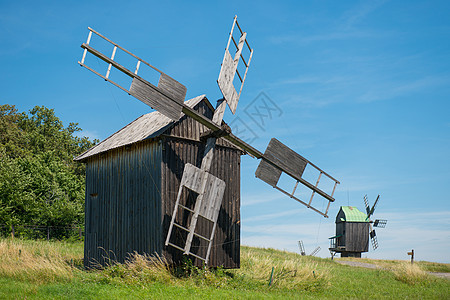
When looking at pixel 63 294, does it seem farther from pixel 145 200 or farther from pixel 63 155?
pixel 63 155

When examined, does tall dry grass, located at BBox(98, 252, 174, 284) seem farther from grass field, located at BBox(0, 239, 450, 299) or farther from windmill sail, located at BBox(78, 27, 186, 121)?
windmill sail, located at BBox(78, 27, 186, 121)

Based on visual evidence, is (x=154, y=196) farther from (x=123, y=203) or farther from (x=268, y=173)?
(x=268, y=173)

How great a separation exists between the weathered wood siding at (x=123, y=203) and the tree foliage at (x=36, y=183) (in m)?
15.4

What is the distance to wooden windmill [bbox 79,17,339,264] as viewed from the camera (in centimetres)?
1304

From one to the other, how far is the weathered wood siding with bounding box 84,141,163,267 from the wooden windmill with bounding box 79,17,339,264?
94 cm

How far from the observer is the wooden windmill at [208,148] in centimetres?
1304

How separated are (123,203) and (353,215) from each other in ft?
97.6

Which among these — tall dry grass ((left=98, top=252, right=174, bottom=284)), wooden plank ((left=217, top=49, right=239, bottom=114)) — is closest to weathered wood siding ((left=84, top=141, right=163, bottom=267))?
tall dry grass ((left=98, top=252, right=174, bottom=284))

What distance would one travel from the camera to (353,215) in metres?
40.9

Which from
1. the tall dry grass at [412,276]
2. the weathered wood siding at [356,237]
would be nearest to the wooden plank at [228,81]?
the tall dry grass at [412,276]

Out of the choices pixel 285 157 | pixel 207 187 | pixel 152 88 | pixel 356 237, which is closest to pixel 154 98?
pixel 152 88

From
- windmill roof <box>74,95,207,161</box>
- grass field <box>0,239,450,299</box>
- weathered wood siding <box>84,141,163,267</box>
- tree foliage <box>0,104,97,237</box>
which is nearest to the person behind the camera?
grass field <box>0,239,450,299</box>

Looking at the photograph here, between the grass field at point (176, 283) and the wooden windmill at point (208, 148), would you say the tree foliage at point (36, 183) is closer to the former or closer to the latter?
the grass field at point (176, 283)

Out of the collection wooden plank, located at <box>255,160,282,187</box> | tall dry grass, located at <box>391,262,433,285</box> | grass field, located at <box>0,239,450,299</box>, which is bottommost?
grass field, located at <box>0,239,450,299</box>
